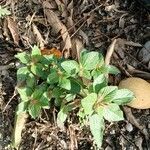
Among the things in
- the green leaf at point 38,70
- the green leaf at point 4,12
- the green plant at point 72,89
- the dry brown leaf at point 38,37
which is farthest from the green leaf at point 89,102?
the green leaf at point 4,12

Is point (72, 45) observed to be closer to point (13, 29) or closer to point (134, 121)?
point (13, 29)

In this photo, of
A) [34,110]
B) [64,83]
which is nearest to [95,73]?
[64,83]

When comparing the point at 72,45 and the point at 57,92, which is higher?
the point at 72,45

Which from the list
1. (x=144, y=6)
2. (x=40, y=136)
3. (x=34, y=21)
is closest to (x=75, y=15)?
(x=34, y=21)

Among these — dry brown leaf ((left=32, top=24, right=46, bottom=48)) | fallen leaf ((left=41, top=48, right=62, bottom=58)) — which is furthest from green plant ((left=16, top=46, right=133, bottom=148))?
dry brown leaf ((left=32, top=24, right=46, bottom=48))

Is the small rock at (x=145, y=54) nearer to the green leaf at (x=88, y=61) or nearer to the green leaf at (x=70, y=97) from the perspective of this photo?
the green leaf at (x=88, y=61)
